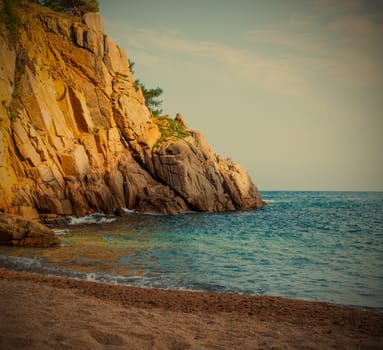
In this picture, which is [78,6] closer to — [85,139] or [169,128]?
[169,128]

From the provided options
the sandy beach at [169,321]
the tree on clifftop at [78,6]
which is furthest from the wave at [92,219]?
the tree on clifftop at [78,6]

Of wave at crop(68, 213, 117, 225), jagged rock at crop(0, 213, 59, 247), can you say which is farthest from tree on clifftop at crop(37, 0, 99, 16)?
jagged rock at crop(0, 213, 59, 247)

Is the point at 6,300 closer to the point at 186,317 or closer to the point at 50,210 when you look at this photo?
the point at 186,317

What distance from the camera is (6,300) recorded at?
684cm

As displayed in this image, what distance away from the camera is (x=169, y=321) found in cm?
677

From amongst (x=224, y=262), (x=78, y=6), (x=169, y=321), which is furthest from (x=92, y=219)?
(x=78, y=6)

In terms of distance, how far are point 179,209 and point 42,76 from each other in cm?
2042

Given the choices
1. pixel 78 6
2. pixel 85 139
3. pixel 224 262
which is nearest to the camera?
pixel 224 262

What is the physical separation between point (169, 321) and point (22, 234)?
12862 millimetres

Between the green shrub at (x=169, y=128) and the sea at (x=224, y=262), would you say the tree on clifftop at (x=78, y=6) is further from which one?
the sea at (x=224, y=262)

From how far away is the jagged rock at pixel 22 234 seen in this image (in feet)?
54.4

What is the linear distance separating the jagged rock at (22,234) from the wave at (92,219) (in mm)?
10694

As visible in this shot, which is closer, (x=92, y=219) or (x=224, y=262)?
(x=224, y=262)

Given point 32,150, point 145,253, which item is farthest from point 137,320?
point 32,150
